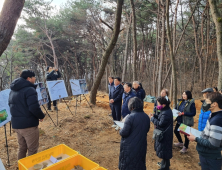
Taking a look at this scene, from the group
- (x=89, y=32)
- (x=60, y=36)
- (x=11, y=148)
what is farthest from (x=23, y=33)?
(x=11, y=148)

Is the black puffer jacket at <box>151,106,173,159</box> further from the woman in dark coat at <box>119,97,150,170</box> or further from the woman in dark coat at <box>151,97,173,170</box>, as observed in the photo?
the woman in dark coat at <box>119,97,150,170</box>

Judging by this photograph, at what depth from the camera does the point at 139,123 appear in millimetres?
2199

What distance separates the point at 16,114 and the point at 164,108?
259cm

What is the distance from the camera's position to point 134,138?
2.22m

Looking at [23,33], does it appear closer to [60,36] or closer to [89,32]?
[60,36]

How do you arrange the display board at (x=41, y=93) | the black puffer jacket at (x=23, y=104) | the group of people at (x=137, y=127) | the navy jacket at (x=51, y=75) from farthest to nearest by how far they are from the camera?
the navy jacket at (x=51, y=75) → the display board at (x=41, y=93) → the black puffer jacket at (x=23, y=104) → the group of people at (x=137, y=127)

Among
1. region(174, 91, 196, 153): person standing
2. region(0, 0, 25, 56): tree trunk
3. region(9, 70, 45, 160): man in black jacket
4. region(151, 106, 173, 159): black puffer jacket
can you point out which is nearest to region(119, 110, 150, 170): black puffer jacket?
region(151, 106, 173, 159): black puffer jacket

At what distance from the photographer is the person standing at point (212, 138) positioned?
185 cm

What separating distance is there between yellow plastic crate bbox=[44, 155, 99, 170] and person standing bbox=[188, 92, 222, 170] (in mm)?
1438

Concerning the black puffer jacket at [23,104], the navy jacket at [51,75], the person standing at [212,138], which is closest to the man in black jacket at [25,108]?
the black puffer jacket at [23,104]

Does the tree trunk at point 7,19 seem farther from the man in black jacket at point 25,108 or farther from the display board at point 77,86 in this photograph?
the display board at point 77,86

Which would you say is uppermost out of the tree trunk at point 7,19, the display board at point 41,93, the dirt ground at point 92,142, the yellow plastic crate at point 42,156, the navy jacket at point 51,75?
the tree trunk at point 7,19

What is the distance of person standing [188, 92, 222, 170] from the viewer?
1847mm

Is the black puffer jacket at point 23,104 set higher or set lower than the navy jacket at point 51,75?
lower
